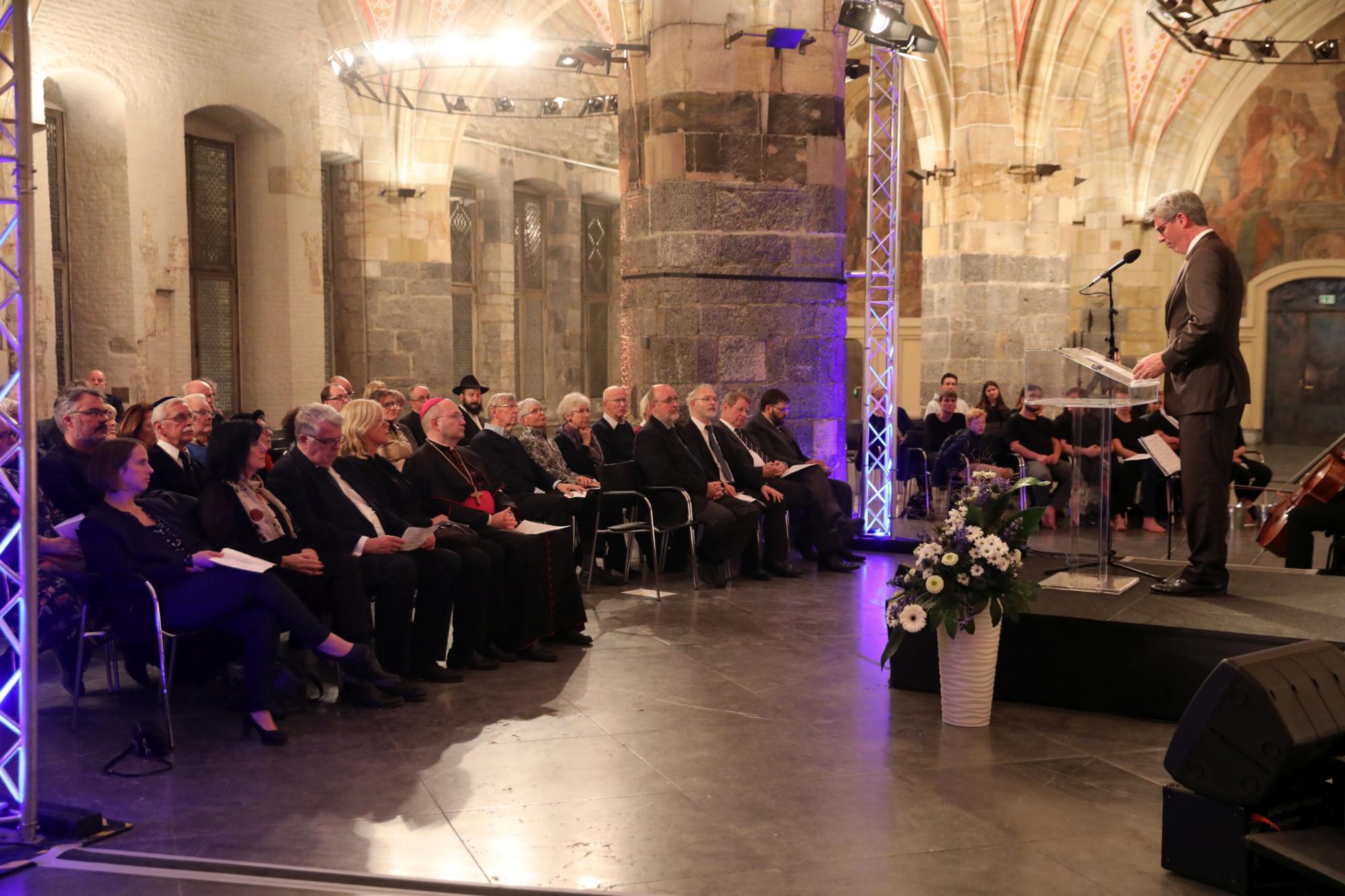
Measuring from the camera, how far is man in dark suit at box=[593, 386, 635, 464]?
27.3 feet

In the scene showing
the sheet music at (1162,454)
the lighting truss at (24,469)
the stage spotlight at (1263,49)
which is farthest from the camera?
the stage spotlight at (1263,49)

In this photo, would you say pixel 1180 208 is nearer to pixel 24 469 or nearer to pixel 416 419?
pixel 24 469

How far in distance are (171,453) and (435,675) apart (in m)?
1.78

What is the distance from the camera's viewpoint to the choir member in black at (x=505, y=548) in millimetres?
5871

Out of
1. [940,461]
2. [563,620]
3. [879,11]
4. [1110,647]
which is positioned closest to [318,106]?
[879,11]

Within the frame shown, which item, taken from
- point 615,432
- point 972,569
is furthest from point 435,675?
point 615,432

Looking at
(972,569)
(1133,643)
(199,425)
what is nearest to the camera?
(972,569)

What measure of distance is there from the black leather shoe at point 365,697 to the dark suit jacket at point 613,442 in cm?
340

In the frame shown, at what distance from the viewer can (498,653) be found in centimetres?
584

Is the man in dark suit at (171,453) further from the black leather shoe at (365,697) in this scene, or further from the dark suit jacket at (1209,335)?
the dark suit jacket at (1209,335)

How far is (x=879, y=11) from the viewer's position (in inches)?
342

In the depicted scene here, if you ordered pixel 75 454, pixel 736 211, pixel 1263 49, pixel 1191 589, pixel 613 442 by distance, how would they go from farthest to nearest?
1. pixel 1263 49
2. pixel 736 211
3. pixel 613 442
4. pixel 75 454
5. pixel 1191 589

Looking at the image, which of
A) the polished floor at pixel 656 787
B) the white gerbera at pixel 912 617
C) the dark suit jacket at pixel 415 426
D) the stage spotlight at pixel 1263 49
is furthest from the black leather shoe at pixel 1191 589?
the stage spotlight at pixel 1263 49

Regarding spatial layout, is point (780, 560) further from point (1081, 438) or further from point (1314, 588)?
point (1314, 588)
